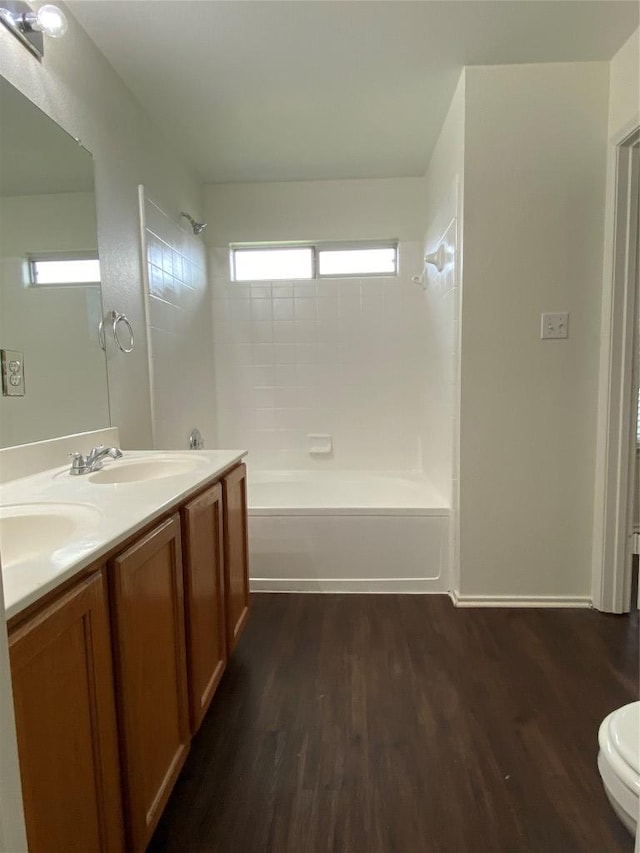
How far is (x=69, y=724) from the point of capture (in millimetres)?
703

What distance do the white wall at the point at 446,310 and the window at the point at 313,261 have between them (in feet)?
1.24

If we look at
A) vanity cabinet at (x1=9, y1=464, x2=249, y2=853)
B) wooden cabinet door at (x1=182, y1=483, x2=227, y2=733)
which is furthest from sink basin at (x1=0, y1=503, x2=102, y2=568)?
wooden cabinet door at (x1=182, y1=483, x2=227, y2=733)

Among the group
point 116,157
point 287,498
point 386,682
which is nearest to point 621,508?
point 386,682

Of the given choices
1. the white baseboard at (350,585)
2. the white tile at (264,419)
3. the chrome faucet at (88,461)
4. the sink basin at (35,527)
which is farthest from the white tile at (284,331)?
the sink basin at (35,527)

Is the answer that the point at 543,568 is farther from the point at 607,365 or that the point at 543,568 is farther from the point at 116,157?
the point at 116,157

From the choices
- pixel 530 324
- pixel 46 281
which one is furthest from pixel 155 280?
pixel 530 324

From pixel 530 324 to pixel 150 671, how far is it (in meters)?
2.00

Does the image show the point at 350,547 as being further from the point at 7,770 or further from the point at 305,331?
the point at 7,770

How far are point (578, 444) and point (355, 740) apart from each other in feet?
5.23

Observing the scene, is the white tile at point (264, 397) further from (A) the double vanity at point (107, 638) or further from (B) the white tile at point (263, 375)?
(A) the double vanity at point (107, 638)

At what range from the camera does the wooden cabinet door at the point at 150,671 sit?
2.83 ft

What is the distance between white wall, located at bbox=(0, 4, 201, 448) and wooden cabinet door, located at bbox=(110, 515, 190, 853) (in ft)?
3.50

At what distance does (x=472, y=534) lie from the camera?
2162 mm

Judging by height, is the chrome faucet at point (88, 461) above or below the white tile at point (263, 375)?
below
